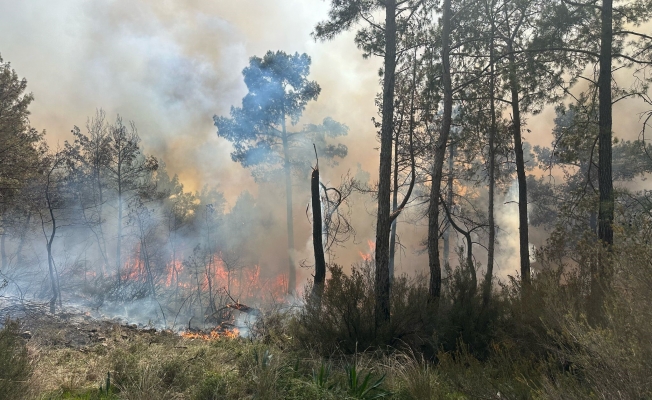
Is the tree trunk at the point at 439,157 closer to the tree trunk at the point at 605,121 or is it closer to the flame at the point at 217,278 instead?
the tree trunk at the point at 605,121

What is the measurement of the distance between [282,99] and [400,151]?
1290 centimetres

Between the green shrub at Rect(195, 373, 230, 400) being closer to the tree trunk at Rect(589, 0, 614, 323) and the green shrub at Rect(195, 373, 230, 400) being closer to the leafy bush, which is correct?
the leafy bush

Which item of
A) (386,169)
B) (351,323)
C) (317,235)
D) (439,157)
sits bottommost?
(351,323)

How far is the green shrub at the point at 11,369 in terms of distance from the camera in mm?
4266

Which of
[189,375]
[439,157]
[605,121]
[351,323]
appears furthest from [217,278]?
[605,121]

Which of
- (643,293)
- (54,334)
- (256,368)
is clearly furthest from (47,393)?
(643,293)

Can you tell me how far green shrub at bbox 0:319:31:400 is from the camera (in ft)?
14.0

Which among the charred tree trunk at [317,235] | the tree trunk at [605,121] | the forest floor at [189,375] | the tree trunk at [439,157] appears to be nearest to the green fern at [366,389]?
the forest floor at [189,375]

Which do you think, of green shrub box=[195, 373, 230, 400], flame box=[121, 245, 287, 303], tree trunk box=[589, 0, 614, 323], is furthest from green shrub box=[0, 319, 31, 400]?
flame box=[121, 245, 287, 303]

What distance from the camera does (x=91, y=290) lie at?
19906 mm

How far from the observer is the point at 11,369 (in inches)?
174

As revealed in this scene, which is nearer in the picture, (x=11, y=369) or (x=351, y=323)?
(x=11, y=369)

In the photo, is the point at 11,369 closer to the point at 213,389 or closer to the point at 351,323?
the point at 213,389

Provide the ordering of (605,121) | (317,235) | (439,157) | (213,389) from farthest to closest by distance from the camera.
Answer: (317,235)
(439,157)
(605,121)
(213,389)
